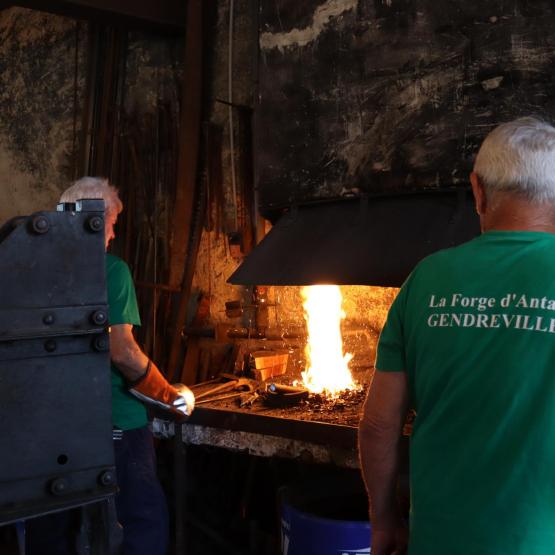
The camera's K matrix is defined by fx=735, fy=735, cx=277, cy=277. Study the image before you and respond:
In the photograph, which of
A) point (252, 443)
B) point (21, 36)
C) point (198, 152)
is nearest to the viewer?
point (252, 443)

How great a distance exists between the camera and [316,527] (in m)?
2.85

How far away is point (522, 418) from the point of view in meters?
1.51

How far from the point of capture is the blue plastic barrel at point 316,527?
9.20 ft

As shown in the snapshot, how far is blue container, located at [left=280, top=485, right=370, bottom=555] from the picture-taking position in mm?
2805

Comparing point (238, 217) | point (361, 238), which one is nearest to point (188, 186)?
point (238, 217)

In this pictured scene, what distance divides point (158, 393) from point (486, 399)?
1.70 m

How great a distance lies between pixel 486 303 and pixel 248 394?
2404 millimetres

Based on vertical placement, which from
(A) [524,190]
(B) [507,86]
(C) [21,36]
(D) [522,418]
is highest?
(C) [21,36]

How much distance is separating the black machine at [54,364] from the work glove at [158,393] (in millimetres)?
1575

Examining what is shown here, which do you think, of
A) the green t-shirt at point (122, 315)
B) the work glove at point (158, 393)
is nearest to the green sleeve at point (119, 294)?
the green t-shirt at point (122, 315)

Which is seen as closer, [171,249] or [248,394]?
[248,394]

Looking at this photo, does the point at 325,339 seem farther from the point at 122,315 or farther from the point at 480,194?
the point at 480,194

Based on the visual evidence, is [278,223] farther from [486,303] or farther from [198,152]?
[486,303]

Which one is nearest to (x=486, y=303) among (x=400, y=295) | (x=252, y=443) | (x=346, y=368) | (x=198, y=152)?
(x=400, y=295)
